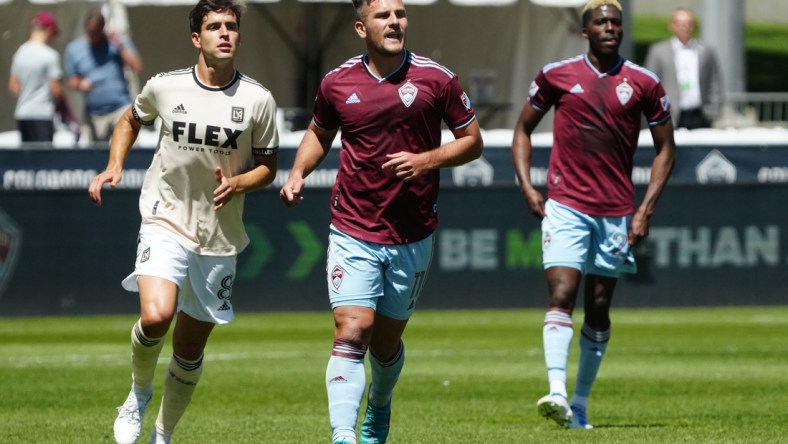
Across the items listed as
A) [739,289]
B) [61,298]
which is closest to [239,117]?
[61,298]

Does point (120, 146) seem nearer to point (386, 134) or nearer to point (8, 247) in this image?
point (386, 134)

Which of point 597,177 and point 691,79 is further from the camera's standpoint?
point 691,79

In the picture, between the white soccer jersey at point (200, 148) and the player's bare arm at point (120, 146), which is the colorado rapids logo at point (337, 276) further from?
the player's bare arm at point (120, 146)

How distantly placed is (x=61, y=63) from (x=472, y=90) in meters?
6.11

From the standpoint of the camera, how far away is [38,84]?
21.0 m

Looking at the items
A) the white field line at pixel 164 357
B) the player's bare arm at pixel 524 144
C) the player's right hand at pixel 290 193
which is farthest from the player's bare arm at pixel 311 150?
the white field line at pixel 164 357

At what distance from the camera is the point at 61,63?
2370 cm

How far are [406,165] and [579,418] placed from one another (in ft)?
9.91

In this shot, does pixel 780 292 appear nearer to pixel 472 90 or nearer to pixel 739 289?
pixel 739 289

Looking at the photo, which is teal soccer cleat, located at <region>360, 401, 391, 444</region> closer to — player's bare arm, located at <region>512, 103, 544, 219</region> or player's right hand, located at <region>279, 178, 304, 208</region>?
player's right hand, located at <region>279, 178, 304, 208</region>

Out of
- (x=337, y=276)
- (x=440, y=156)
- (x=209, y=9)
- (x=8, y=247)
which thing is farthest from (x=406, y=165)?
(x=8, y=247)

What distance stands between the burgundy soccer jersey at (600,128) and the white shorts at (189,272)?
2695mm

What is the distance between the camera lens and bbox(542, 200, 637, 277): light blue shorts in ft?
36.0

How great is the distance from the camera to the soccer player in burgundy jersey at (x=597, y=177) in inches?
432
